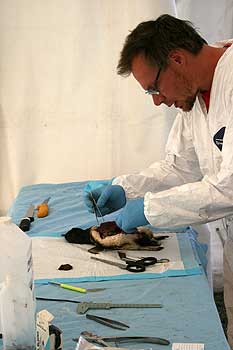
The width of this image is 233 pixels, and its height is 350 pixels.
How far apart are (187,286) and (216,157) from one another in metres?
0.43

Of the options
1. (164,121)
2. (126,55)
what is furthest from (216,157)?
(164,121)

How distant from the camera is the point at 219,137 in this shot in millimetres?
1555

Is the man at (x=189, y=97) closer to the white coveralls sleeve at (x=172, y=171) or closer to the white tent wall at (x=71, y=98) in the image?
the white coveralls sleeve at (x=172, y=171)

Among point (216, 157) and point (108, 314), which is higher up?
point (216, 157)

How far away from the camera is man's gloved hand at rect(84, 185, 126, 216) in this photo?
5.84 ft

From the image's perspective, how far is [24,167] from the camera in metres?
2.77

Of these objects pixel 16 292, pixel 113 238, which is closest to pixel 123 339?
pixel 16 292

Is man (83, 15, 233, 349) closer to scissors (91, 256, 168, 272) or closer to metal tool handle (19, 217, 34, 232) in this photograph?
scissors (91, 256, 168, 272)

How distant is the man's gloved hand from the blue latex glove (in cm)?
18

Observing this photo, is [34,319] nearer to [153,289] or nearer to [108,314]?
[108,314]

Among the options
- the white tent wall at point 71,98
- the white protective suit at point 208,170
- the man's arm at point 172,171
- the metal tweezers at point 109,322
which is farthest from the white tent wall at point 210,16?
the metal tweezers at point 109,322

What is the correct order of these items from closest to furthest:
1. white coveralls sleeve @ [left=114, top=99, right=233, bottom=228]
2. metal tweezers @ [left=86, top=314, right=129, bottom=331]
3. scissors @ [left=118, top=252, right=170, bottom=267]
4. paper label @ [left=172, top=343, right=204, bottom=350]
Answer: paper label @ [left=172, top=343, right=204, bottom=350] < metal tweezers @ [left=86, top=314, right=129, bottom=331] < white coveralls sleeve @ [left=114, top=99, right=233, bottom=228] < scissors @ [left=118, top=252, right=170, bottom=267]

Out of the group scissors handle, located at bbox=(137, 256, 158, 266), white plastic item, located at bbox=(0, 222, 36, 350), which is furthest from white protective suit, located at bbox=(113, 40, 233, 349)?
white plastic item, located at bbox=(0, 222, 36, 350)

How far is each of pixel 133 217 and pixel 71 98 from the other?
126cm
